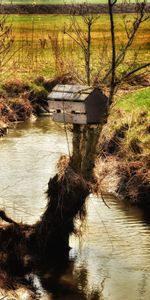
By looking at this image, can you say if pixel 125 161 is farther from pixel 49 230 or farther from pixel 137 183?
pixel 49 230

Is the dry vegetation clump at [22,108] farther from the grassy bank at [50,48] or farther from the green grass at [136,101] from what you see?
the green grass at [136,101]

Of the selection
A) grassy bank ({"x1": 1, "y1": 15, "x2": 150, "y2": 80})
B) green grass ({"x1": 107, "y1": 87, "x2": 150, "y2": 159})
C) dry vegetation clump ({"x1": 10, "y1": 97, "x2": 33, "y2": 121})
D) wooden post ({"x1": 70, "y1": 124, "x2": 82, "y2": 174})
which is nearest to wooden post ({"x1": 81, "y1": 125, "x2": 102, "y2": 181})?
wooden post ({"x1": 70, "y1": 124, "x2": 82, "y2": 174})

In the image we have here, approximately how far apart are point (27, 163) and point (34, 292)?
7707mm

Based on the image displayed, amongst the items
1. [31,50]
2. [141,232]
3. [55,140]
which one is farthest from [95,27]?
[141,232]

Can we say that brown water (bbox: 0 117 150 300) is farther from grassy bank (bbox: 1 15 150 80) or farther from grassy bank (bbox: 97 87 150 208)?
grassy bank (bbox: 1 15 150 80)

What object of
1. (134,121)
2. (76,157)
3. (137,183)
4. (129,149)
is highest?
(76,157)

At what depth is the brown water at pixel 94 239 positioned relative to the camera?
1259cm

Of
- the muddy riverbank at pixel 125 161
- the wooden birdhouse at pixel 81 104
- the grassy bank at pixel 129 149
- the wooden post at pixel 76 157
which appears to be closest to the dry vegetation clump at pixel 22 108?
the grassy bank at pixel 129 149

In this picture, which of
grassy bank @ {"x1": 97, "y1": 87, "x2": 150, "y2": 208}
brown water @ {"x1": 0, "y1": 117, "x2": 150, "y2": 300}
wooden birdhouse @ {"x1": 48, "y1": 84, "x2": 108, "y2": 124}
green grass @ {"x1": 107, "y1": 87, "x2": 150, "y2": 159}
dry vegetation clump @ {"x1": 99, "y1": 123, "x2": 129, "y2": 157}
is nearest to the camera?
wooden birdhouse @ {"x1": 48, "y1": 84, "x2": 108, "y2": 124}

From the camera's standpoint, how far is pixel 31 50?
30.4 m

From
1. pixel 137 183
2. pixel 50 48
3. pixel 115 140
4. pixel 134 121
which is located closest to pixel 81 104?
pixel 137 183

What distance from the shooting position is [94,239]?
14.4 metres

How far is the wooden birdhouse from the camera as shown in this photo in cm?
1248

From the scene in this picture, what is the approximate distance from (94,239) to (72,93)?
2926 millimetres
